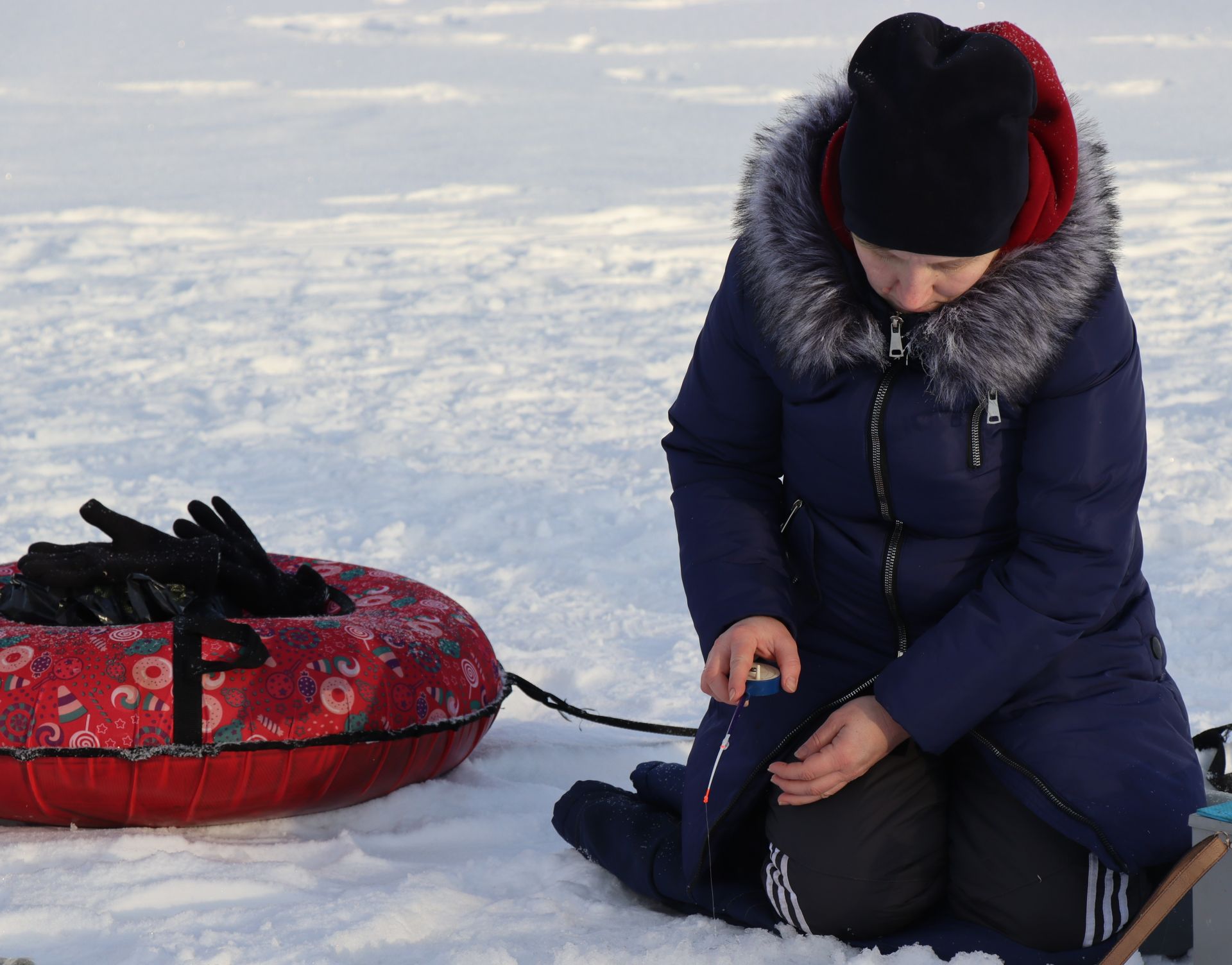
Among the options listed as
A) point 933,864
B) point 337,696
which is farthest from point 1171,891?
point 337,696

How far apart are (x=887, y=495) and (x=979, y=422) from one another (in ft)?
0.51

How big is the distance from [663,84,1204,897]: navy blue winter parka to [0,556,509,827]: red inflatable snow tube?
0.58 metres

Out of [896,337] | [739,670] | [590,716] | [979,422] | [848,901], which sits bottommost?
[590,716]

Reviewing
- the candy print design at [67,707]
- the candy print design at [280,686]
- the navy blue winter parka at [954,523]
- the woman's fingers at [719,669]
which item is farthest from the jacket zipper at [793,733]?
the candy print design at [67,707]

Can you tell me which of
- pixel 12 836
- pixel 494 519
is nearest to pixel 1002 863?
pixel 12 836

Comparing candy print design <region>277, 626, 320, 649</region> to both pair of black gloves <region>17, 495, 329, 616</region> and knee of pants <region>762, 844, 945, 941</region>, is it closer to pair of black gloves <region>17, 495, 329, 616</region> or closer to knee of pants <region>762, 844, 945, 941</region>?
pair of black gloves <region>17, 495, 329, 616</region>

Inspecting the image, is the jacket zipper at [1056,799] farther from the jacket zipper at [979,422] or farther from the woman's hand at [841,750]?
the jacket zipper at [979,422]

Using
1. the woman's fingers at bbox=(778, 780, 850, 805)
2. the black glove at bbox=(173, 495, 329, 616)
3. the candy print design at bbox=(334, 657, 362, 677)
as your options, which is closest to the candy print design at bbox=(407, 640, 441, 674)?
the candy print design at bbox=(334, 657, 362, 677)

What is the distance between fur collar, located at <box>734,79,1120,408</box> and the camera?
1.72m

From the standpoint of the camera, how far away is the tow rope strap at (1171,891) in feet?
5.00

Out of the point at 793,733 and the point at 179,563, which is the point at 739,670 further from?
the point at 179,563

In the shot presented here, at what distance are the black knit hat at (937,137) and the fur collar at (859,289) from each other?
0.10 m

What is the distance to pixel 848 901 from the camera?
5.98ft

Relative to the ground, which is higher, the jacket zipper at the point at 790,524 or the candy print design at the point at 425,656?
the jacket zipper at the point at 790,524
